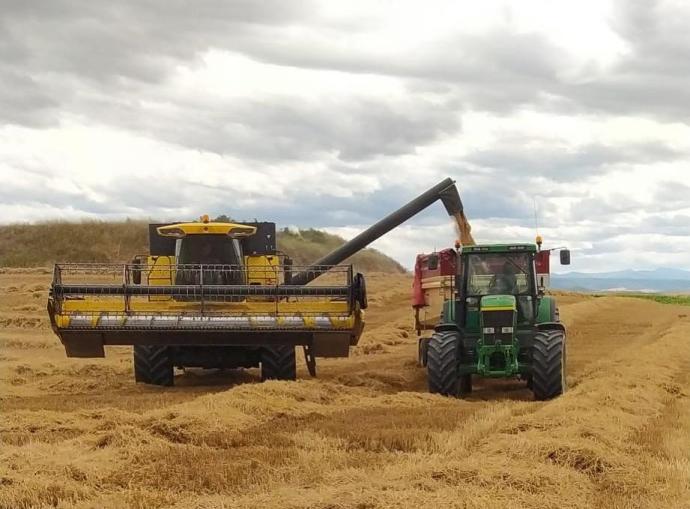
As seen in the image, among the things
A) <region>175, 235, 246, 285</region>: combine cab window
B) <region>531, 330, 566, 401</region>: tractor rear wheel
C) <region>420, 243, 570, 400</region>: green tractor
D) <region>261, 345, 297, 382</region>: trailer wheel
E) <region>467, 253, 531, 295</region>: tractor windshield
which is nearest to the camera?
<region>531, 330, 566, 401</region>: tractor rear wheel

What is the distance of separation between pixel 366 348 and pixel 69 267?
9586mm

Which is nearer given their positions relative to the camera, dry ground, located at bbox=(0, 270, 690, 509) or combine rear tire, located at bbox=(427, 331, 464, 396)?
dry ground, located at bbox=(0, 270, 690, 509)

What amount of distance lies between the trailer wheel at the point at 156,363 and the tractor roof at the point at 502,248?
4.78 meters

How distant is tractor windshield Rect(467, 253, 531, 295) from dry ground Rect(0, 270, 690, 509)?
1.52 m

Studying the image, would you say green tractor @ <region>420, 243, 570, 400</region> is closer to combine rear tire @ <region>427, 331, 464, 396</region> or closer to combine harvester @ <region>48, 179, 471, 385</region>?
combine rear tire @ <region>427, 331, 464, 396</region>

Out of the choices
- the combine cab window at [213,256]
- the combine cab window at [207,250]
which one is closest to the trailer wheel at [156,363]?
the combine cab window at [213,256]

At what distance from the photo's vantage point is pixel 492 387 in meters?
14.8

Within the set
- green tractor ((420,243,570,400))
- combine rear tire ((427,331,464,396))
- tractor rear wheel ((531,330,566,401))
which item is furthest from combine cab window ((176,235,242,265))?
tractor rear wheel ((531,330,566,401))

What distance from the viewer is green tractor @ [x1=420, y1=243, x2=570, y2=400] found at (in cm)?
1266

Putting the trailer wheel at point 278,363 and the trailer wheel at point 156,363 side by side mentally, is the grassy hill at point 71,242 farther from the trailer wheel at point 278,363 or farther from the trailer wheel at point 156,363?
the trailer wheel at point 278,363

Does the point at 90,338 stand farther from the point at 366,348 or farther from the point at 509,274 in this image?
the point at 366,348

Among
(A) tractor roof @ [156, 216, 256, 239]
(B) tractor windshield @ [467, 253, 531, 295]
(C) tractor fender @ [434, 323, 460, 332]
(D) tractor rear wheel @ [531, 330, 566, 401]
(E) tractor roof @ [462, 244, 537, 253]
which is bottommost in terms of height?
(D) tractor rear wheel @ [531, 330, 566, 401]

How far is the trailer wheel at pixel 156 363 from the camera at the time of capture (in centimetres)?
1443

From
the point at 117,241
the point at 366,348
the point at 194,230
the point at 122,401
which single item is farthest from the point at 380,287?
the point at 122,401
